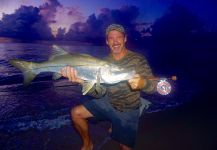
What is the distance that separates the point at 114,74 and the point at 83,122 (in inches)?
60.0

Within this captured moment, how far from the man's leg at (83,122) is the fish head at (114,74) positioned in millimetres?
1198

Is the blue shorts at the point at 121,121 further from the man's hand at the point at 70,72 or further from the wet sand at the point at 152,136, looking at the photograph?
the man's hand at the point at 70,72

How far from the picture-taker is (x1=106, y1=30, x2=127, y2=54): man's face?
4.54 meters

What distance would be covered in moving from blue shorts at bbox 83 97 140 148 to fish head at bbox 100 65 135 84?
0.86 m

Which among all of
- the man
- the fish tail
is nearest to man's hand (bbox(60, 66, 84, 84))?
the man

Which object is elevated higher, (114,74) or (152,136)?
(114,74)

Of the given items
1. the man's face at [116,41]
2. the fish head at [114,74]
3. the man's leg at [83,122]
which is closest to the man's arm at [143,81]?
the fish head at [114,74]

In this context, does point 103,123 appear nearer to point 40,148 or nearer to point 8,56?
point 40,148

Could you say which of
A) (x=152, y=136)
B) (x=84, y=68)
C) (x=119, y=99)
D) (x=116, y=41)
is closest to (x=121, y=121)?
(x=119, y=99)

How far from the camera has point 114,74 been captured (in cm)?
387

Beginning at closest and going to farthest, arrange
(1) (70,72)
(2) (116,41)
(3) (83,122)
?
(1) (70,72)
(2) (116,41)
(3) (83,122)

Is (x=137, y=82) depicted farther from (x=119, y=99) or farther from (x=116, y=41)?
(x=116, y=41)

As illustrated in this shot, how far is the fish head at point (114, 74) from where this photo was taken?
3.71 metres

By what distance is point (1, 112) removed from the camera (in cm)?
747
